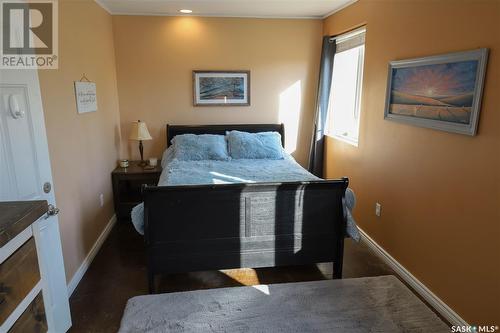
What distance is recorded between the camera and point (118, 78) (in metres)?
3.98

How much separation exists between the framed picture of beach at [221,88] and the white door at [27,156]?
2.57 meters

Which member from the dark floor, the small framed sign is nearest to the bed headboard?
the small framed sign

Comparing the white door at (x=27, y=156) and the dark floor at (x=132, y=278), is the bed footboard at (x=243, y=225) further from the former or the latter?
the white door at (x=27, y=156)

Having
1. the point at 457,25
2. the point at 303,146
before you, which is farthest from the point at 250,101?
the point at 457,25

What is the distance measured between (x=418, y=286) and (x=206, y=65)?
3.25 meters

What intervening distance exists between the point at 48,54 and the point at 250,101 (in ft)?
8.01

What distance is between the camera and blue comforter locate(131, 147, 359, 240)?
2.81m

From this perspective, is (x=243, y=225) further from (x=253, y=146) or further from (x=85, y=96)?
(x=85, y=96)

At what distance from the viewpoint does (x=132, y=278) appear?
2.63m

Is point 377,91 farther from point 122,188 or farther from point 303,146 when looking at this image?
point 122,188

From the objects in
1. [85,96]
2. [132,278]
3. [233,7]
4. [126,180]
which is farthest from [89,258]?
[233,7]

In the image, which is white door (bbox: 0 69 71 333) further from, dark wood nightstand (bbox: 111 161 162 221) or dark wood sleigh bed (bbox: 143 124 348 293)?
dark wood nightstand (bbox: 111 161 162 221)

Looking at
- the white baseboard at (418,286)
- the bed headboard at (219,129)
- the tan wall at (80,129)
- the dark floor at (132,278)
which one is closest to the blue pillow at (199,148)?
A: the bed headboard at (219,129)

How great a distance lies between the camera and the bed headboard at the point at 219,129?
413cm
